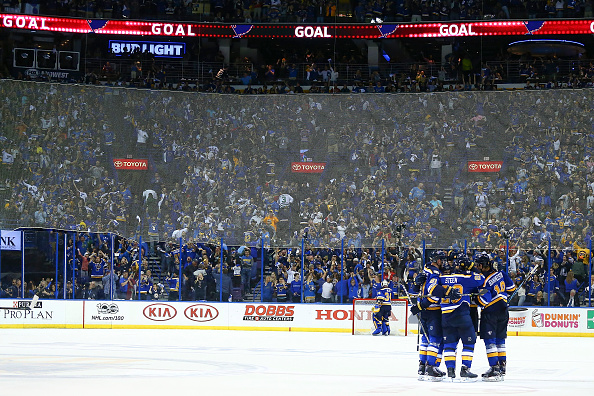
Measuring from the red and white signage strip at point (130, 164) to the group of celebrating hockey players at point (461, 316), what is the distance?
820 inches

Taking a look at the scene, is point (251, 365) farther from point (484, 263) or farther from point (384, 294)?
point (384, 294)

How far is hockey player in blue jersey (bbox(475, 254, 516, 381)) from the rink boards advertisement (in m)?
10.4

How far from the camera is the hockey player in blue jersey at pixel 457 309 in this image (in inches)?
493

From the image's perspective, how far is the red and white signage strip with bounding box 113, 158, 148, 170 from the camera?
3212 centimetres

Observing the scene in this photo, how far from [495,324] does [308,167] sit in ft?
65.1

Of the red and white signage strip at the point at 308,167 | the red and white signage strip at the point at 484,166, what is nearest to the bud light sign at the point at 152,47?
the red and white signage strip at the point at 308,167

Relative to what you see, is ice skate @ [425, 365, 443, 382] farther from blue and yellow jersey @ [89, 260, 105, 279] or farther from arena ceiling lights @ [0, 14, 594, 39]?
arena ceiling lights @ [0, 14, 594, 39]

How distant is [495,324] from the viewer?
12.8m

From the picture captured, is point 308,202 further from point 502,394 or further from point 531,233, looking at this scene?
point 502,394

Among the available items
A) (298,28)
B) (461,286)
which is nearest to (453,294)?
(461,286)

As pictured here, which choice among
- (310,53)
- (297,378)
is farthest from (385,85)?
(297,378)

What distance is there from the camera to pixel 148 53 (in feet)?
119

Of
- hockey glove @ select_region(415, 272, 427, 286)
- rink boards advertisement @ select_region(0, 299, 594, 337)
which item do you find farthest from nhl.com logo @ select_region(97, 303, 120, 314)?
hockey glove @ select_region(415, 272, 427, 286)

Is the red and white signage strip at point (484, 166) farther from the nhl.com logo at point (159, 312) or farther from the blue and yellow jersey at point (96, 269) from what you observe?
the blue and yellow jersey at point (96, 269)
